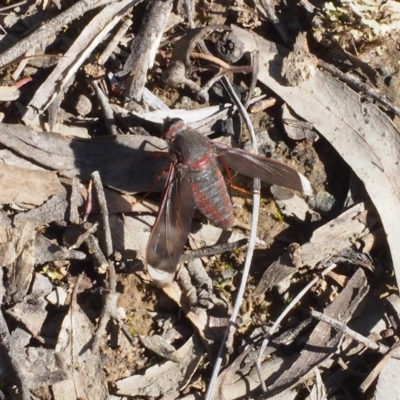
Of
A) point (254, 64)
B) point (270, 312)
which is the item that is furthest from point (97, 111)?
point (270, 312)

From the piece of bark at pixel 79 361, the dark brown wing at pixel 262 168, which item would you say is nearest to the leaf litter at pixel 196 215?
the piece of bark at pixel 79 361

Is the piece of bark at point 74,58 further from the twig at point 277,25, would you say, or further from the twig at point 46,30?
the twig at point 277,25

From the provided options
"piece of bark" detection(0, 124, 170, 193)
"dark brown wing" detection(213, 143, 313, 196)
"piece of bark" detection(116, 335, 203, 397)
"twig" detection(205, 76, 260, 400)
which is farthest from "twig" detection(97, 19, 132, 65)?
"piece of bark" detection(116, 335, 203, 397)

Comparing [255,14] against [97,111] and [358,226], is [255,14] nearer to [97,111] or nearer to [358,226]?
[97,111]

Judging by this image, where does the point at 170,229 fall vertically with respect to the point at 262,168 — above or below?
below

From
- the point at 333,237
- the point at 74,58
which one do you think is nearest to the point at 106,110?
the point at 74,58

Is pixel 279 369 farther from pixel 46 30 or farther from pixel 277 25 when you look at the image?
pixel 46 30

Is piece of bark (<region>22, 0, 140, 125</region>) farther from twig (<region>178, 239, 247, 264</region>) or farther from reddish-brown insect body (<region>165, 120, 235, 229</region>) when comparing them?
twig (<region>178, 239, 247, 264</region>)
